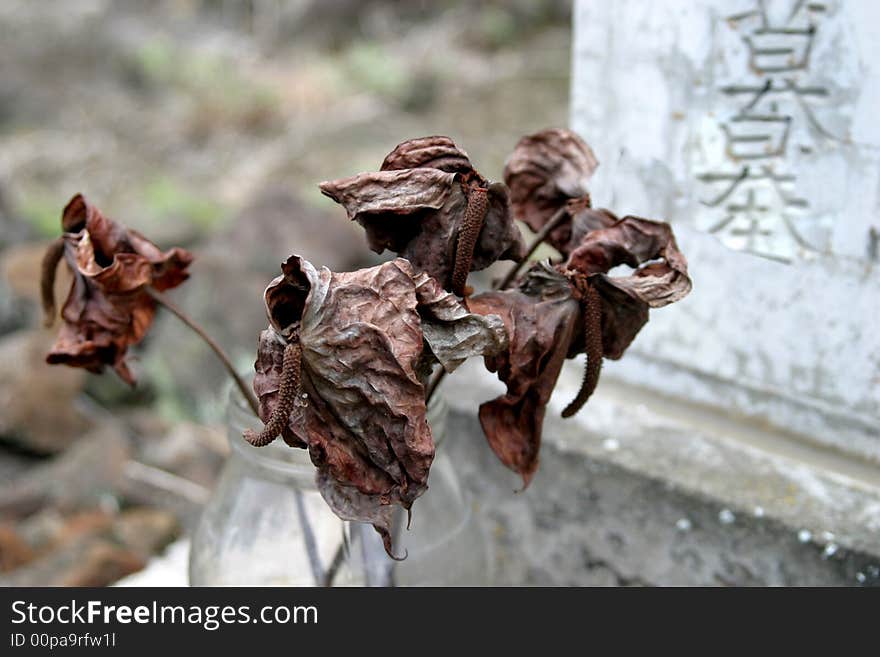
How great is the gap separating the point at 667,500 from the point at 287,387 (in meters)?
0.82

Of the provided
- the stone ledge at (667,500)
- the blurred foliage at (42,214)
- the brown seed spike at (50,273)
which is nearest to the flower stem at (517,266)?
the brown seed spike at (50,273)

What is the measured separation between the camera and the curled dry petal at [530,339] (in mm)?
859

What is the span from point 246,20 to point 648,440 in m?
5.23

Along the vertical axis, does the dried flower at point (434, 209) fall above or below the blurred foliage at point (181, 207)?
above

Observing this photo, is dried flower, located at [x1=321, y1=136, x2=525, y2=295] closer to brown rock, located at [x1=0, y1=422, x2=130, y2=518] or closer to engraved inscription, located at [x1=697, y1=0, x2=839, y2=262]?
engraved inscription, located at [x1=697, y1=0, x2=839, y2=262]

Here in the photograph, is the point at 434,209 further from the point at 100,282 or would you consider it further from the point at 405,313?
the point at 100,282

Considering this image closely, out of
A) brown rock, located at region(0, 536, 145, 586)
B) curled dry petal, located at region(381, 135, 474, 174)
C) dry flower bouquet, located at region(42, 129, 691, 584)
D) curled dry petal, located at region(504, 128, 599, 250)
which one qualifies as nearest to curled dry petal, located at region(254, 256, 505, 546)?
dry flower bouquet, located at region(42, 129, 691, 584)

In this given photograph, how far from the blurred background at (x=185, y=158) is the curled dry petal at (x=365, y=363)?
1.16m

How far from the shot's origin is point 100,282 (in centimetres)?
96

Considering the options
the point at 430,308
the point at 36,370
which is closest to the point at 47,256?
the point at 430,308

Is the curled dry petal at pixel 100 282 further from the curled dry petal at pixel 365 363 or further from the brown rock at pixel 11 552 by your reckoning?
the brown rock at pixel 11 552

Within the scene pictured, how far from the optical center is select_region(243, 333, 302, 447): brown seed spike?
76cm
